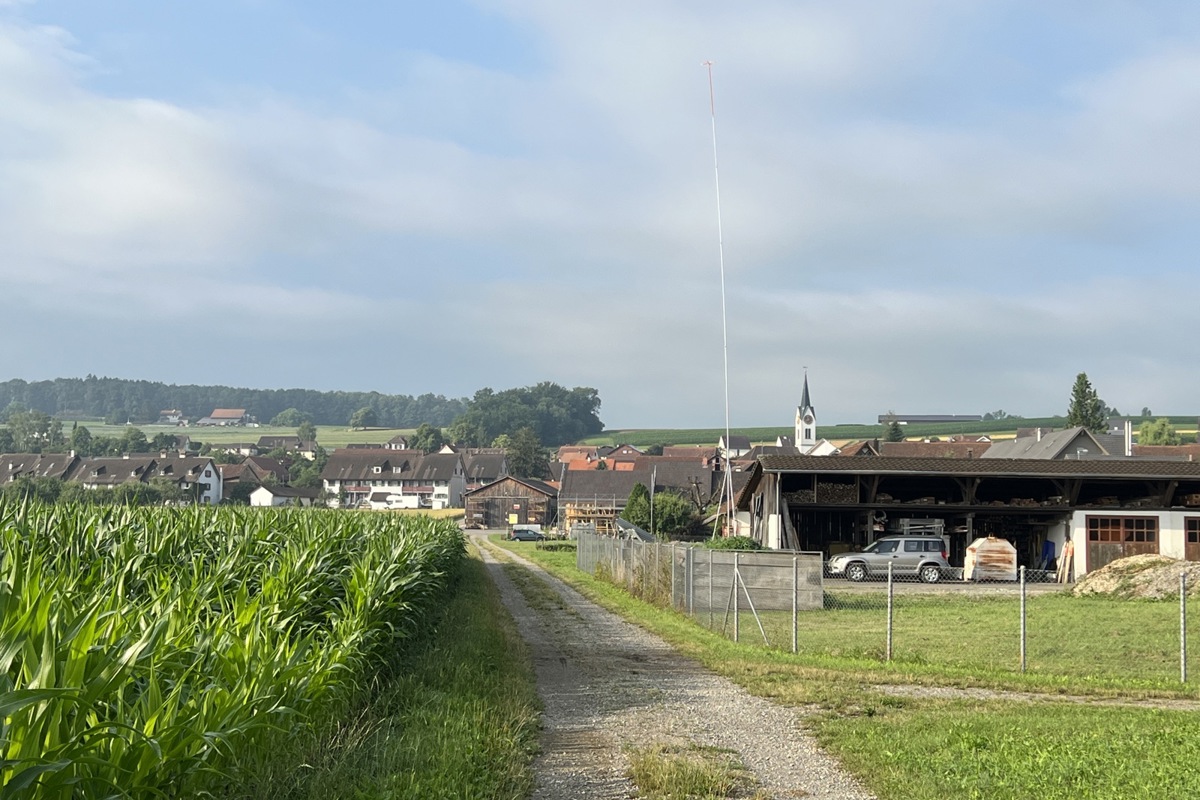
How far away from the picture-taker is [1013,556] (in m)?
37.6

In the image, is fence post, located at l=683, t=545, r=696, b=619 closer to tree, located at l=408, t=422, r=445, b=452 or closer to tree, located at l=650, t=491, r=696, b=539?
tree, located at l=650, t=491, r=696, b=539

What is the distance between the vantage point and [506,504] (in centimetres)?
11094

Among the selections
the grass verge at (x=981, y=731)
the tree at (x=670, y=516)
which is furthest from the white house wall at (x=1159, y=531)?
the tree at (x=670, y=516)

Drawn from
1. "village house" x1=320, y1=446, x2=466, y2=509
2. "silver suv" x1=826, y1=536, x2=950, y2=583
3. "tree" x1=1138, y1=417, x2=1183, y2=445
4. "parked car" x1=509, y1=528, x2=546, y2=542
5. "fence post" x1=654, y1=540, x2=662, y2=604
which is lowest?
"parked car" x1=509, y1=528, x2=546, y2=542

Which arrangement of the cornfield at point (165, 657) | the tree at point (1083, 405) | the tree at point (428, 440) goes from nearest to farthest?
the cornfield at point (165, 657) < the tree at point (1083, 405) < the tree at point (428, 440)

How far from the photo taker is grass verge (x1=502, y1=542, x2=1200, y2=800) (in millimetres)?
8391

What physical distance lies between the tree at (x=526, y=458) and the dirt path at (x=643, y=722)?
136841 mm

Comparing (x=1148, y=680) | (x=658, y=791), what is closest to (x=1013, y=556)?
(x=1148, y=680)

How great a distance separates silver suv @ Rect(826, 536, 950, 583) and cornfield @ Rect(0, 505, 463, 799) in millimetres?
24146

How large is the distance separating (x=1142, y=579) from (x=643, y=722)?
951 inches

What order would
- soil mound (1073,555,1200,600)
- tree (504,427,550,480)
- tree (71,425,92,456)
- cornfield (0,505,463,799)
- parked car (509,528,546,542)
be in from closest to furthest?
cornfield (0,505,463,799) < soil mound (1073,555,1200,600) < parked car (509,528,546,542) < tree (71,425,92,456) < tree (504,427,550,480)

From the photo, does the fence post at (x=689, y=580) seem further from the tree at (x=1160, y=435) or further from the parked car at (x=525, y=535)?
the tree at (x=1160, y=435)

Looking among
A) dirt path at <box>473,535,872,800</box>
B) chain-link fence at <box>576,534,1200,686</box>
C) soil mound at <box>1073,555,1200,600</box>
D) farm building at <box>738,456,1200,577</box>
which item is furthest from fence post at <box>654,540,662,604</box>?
soil mound at <box>1073,555,1200,600</box>

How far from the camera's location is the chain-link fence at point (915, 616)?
55.5 feet
